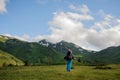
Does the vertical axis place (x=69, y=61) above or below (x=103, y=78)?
above

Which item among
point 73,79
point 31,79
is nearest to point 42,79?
point 31,79

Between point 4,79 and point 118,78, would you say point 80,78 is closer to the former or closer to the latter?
point 118,78

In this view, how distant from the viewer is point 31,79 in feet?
120

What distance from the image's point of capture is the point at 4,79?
122 ft

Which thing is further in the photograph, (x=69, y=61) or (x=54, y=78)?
(x=69, y=61)

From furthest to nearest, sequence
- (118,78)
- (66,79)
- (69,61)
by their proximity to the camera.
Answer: (69,61) → (118,78) → (66,79)

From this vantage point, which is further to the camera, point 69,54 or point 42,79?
point 69,54

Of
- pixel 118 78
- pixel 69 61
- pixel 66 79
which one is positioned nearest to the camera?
pixel 66 79

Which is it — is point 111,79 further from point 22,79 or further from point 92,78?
point 22,79

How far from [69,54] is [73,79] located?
9065mm

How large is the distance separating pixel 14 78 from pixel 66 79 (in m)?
7.82

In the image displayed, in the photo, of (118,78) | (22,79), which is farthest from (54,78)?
(118,78)

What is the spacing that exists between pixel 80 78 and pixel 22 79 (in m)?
8.40

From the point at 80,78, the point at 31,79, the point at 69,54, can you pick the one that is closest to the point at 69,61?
the point at 69,54
